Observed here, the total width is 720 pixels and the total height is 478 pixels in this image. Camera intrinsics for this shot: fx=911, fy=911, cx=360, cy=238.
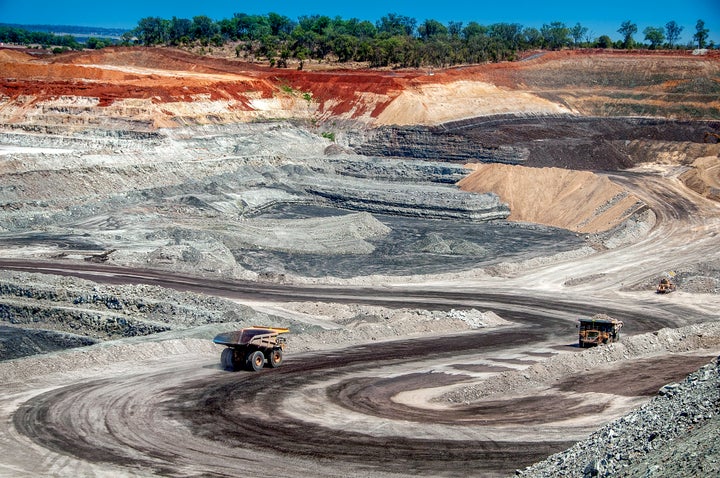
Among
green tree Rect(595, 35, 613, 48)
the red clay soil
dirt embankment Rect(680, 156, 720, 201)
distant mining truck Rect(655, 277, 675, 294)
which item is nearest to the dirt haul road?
distant mining truck Rect(655, 277, 675, 294)

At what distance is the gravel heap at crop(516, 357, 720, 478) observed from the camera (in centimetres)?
1290

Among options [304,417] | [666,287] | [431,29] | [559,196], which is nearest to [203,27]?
[431,29]

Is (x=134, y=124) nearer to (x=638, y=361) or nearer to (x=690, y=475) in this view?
(x=638, y=361)

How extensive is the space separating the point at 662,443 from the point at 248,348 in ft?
44.0

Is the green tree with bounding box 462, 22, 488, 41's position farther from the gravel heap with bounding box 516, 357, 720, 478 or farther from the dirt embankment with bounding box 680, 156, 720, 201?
the gravel heap with bounding box 516, 357, 720, 478

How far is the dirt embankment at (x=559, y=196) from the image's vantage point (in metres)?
54.3

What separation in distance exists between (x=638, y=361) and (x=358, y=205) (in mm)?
34738

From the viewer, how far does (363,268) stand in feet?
145

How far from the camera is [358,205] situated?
198 ft

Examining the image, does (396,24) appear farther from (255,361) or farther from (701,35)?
(255,361)

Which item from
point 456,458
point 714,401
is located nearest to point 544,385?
point 456,458

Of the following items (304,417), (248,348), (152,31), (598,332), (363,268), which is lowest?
(304,417)

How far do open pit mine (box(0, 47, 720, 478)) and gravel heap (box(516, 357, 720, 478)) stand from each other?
0.20 ft

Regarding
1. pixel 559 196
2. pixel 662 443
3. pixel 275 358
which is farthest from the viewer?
pixel 559 196
